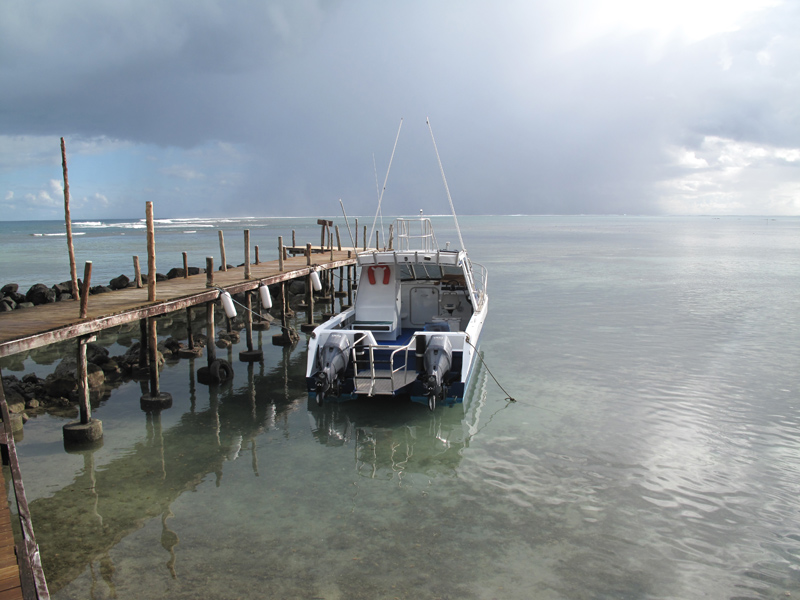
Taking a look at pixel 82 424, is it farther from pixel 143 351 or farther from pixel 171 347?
pixel 171 347

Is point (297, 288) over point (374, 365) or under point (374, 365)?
under

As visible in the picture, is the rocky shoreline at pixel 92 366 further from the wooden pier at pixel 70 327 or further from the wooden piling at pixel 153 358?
the wooden pier at pixel 70 327

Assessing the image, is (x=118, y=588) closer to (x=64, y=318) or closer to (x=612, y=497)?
(x=64, y=318)

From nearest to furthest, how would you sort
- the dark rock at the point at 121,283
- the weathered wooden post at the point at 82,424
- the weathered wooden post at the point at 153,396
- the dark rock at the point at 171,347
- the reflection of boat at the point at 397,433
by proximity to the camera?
the reflection of boat at the point at 397,433 < the weathered wooden post at the point at 82,424 < the weathered wooden post at the point at 153,396 < the dark rock at the point at 171,347 < the dark rock at the point at 121,283

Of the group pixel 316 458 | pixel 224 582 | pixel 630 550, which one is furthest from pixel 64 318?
pixel 630 550

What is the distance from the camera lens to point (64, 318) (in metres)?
9.50

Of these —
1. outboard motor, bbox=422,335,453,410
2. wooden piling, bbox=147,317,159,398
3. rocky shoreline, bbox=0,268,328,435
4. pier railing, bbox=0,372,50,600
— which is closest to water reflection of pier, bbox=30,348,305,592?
wooden piling, bbox=147,317,159,398

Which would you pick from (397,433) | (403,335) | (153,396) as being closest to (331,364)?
(397,433)

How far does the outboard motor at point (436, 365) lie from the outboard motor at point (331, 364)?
148 centimetres

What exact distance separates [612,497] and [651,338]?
11.1 m

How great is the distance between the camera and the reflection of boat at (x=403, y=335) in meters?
10.1

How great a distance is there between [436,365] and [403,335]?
3799mm

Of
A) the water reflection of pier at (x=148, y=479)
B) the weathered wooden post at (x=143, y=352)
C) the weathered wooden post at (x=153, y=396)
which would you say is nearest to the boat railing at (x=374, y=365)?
the water reflection of pier at (x=148, y=479)

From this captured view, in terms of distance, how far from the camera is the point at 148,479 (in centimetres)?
832
